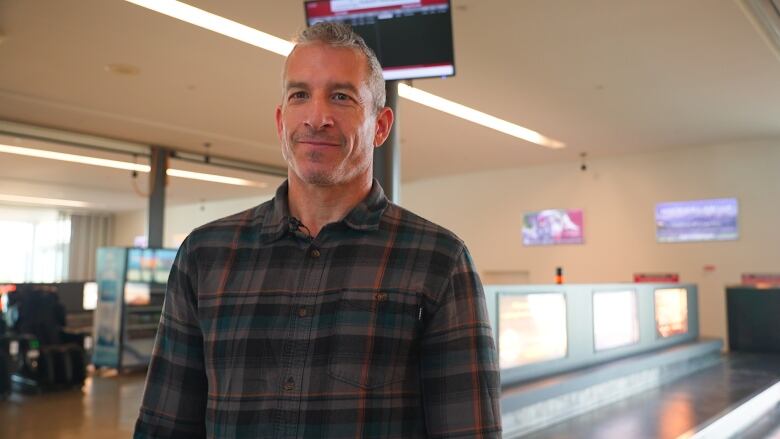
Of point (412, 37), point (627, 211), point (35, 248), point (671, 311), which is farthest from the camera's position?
point (35, 248)

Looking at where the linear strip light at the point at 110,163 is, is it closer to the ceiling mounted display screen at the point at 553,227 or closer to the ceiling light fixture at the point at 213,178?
the ceiling light fixture at the point at 213,178

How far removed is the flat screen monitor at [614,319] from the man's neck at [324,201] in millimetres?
4796

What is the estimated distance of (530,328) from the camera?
452cm

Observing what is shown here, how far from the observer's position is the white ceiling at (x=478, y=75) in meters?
4.86

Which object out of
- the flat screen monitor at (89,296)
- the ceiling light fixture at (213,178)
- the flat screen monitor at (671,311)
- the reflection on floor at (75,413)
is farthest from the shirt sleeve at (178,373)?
the ceiling light fixture at (213,178)

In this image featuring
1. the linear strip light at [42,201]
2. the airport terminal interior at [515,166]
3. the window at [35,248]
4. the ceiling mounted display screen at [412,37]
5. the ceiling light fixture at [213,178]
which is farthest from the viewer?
the window at [35,248]

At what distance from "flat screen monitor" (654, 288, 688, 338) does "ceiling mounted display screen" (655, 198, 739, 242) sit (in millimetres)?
2198

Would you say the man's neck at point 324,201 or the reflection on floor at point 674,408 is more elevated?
the man's neck at point 324,201

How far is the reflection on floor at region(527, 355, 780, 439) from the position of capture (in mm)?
4273

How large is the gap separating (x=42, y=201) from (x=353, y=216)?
58.8ft

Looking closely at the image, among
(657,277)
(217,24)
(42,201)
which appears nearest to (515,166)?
(657,277)

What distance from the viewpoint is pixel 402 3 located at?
10.8 ft

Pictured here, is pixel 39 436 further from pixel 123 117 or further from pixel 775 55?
pixel 775 55

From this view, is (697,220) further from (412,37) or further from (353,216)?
(353,216)
